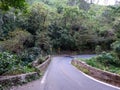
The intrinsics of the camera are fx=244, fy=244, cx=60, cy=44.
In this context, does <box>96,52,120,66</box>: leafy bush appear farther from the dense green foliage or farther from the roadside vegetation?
the dense green foliage

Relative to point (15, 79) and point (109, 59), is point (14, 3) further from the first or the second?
point (109, 59)

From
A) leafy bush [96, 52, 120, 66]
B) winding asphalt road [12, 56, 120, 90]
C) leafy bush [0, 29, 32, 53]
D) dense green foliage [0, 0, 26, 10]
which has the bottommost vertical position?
leafy bush [96, 52, 120, 66]

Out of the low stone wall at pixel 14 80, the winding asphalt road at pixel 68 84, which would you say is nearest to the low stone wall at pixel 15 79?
the low stone wall at pixel 14 80

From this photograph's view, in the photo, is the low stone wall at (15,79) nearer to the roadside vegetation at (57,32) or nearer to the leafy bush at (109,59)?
the roadside vegetation at (57,32)

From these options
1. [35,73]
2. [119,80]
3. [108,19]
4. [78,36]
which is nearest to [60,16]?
[78,36]

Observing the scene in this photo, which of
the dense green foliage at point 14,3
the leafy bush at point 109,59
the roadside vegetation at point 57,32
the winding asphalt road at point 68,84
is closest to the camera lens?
the dense green foliage at point 14,3

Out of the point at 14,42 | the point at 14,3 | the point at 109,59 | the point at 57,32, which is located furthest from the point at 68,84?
the point at 57,32

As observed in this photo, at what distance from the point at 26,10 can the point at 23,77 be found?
5.75 m

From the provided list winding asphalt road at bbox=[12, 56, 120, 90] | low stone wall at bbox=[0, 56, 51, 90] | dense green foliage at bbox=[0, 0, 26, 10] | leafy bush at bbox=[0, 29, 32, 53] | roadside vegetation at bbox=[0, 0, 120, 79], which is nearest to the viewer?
dense green foliage at bbox=[0, 0, 26, 10]

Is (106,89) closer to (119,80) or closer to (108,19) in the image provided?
(119,80)

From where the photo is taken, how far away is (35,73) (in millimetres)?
16344

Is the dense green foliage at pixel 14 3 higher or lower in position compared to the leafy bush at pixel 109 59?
higher

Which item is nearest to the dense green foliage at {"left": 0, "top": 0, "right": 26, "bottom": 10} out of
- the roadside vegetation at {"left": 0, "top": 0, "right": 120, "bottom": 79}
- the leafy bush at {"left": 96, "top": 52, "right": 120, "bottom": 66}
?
the roadside vegetation at {"left": 0, "top": 0, "right": 120, "bottom": 79}

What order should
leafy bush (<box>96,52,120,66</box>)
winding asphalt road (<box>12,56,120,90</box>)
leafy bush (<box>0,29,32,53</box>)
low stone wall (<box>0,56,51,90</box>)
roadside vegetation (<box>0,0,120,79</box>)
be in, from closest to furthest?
winding asphalt road (<box>12,56,120,90</box>)
low stone wall (<box>0,56,51,90</box>)
leafy bush (<box>96,52,120,66</box>)
leafy bush (<box>0,29,32,53</box>)
roadside vegetation (<box>0,0,120,79</box>)
